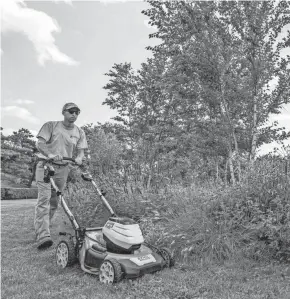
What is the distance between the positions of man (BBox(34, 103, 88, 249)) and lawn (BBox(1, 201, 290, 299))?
0.67m

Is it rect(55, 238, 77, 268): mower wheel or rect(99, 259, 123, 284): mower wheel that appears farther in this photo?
rect(55, 238, 77, 268): mower wheel

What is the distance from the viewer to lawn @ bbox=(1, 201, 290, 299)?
2844 millimetres

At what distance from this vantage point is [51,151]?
4.62 meters

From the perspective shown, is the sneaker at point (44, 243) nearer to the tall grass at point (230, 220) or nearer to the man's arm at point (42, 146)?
the man's arm at point (42, 146)

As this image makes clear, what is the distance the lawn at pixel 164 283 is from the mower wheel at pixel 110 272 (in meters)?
0.07

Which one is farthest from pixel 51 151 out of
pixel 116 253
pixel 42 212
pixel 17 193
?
pixel 17 193

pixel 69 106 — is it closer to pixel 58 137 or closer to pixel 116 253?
pixel 58 137

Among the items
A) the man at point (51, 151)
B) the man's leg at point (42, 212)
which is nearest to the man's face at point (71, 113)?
the man at point (51, 151)

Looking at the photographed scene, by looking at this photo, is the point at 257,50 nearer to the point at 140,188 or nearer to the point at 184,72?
the point at 184,72

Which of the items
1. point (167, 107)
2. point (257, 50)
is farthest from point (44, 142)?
point (167, 107)

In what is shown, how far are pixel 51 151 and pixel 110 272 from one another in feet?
6.92

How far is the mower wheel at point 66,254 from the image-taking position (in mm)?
3635

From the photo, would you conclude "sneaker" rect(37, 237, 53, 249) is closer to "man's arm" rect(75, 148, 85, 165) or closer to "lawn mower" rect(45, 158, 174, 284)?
"lawn mower" rect(45, 158, 174, 284)

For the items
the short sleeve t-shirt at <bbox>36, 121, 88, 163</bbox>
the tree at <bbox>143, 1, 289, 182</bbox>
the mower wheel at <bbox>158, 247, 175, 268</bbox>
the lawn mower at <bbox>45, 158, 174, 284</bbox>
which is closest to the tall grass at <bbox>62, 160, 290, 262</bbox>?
the mower wheel at <bbox>158, 247, 175, 268</bbox>
